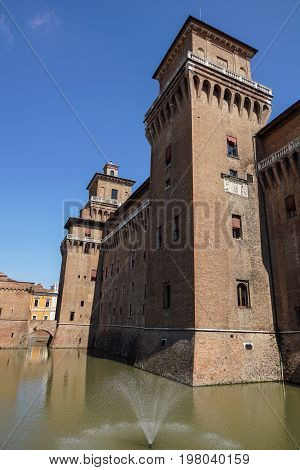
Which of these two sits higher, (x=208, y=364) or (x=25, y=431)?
(x=208, y=364)

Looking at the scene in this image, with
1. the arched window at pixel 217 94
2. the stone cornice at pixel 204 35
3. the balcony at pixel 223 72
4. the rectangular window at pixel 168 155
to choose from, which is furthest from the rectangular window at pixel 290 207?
the stone cornice at pixel 204 35

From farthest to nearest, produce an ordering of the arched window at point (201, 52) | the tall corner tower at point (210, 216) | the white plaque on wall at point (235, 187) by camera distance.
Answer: the arched window at point (201, 52)
the white plaque on wall at point (235, 187)
the tall corner tower at point (210, 216)

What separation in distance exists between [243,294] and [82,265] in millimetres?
27670

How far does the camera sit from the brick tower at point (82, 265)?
133 feet

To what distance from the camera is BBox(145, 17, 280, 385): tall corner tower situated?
1819 centimetres

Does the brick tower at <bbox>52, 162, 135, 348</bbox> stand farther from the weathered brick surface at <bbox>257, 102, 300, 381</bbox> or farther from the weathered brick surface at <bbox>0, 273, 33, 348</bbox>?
the weathered brick surface at <bbox>257, 102, 300, 381</bbox>

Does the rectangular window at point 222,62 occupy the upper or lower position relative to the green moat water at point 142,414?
upper

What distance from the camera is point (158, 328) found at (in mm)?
21672

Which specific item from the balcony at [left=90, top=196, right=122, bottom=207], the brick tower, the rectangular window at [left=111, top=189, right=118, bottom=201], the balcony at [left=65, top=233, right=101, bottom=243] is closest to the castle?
the brick tower

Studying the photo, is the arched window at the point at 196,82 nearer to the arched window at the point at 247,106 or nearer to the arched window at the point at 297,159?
the arched window at the point at 247,106

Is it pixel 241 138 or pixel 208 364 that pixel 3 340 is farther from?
pixel 241 138

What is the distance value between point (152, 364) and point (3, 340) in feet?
80.2

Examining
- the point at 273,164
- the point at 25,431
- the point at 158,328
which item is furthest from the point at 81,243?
the point at 25,431
